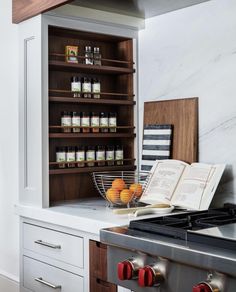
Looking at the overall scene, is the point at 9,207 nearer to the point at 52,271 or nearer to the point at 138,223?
the point at 52,271

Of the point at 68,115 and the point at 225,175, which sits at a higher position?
the point at 68,115

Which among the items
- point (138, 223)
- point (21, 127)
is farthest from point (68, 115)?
point (138, 223)

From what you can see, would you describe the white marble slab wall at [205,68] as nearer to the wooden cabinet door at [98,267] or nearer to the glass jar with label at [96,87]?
the glass jar with label at [96,87]

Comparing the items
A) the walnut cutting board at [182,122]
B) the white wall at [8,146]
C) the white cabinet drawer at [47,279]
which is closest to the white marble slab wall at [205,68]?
the walnut cutting board at [182,122]

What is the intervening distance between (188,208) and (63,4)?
106 cm

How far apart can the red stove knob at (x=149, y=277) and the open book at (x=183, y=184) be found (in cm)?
62

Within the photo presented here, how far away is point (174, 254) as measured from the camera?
1.48m

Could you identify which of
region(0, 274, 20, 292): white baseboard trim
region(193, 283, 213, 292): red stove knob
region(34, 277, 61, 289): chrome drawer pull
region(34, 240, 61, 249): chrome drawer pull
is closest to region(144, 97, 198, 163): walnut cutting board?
region(34, 240, 61, 249): chrome drawer pull

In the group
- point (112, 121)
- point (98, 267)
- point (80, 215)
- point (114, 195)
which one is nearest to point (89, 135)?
point (112, 121)

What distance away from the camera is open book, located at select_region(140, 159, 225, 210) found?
2.13m

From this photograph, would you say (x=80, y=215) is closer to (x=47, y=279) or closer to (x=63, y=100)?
(x=47, y=279)

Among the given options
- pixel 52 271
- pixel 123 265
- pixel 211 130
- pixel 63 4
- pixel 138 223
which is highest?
pixel 63 4

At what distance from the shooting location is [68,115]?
2.53m

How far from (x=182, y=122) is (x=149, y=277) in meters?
1.06
